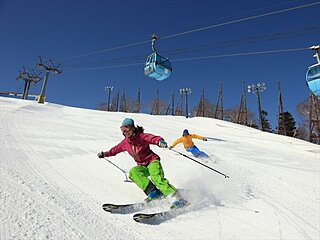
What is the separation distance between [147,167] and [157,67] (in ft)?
16.7

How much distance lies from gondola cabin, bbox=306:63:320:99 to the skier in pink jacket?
464 centimetres

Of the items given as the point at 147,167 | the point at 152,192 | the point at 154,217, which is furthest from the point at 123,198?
the point at 154,217

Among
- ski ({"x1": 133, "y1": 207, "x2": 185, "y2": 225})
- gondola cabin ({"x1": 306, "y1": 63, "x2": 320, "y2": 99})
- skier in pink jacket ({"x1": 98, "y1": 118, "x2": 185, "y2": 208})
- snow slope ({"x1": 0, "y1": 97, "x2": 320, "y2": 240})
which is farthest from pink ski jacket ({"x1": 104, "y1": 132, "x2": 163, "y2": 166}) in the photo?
gondola cabin ({"x1": 306, "y1": 63, "x2": 320, "y2": 99})

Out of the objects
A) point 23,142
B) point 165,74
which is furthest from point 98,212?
point 165,74

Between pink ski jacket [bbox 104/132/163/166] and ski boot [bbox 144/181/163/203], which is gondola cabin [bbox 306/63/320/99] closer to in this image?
pink ski jacket [bbox 104/132/163/166]

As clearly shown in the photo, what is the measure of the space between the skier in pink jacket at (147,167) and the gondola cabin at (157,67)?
185 inches

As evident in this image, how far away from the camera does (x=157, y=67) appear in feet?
26.2

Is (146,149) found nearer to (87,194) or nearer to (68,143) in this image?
(87,194)

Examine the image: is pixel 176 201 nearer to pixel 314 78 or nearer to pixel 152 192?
pixel 152 192

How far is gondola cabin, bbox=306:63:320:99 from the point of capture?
5.65m

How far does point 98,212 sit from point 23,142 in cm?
399

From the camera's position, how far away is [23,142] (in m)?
5.66

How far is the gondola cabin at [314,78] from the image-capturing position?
18.5 ft

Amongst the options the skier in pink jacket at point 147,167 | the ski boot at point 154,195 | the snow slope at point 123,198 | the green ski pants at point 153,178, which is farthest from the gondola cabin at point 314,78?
the ski boot at point 154,195
